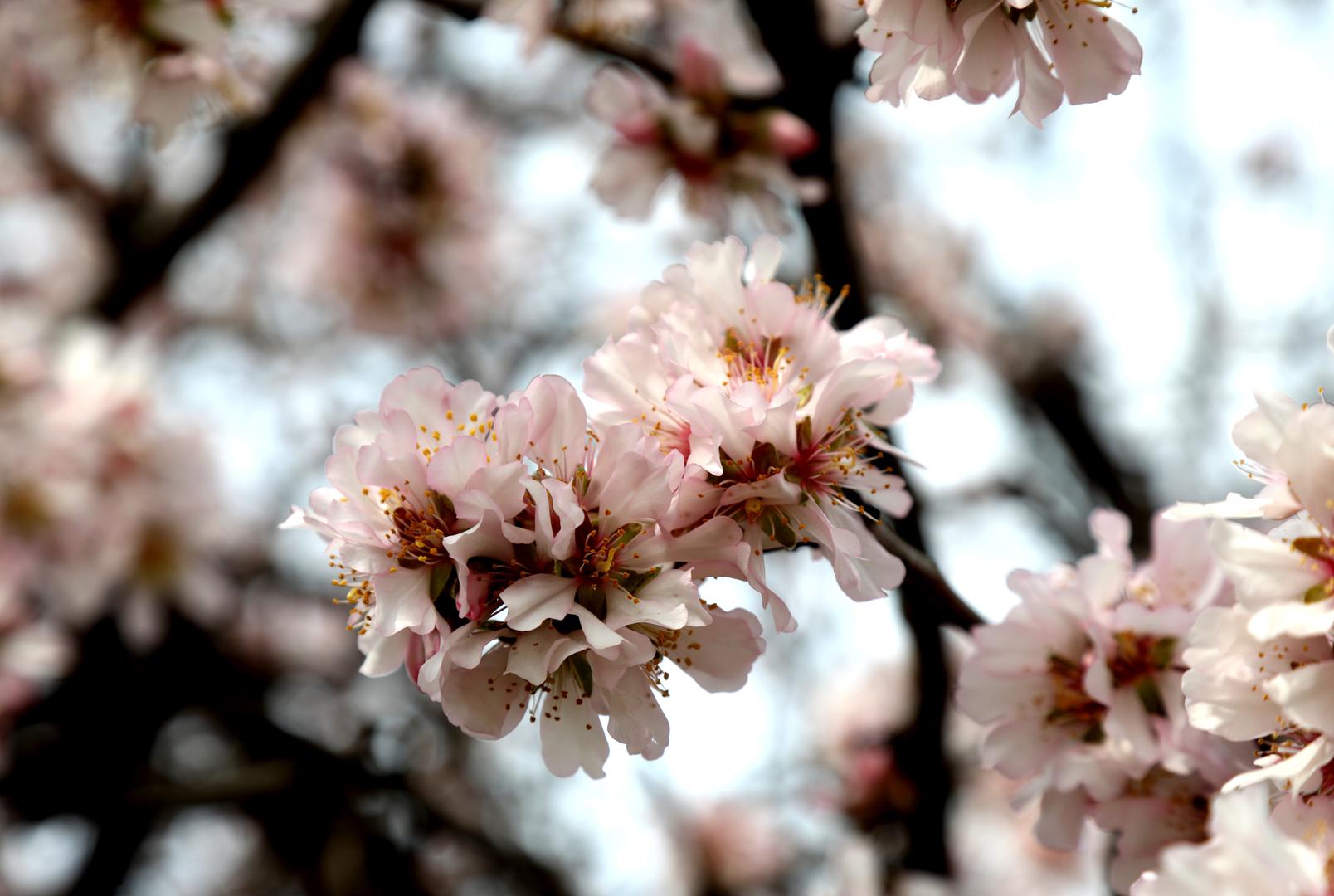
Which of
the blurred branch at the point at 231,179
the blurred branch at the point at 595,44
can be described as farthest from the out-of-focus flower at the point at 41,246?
the blurred branch at the point at 595,44

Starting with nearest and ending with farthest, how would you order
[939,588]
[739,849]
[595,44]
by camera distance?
[939,588]
[595,44]
[739,849]

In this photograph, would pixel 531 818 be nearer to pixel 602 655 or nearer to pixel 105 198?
pixel 105 198

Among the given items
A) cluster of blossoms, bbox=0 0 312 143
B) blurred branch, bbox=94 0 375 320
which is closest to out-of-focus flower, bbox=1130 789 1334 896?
cluster of blossoms, bbox=0 0 312 143

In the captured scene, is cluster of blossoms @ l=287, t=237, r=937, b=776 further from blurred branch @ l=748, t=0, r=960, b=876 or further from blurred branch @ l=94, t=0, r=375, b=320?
blurred branch @ l=94, t=0, r=375, b=320

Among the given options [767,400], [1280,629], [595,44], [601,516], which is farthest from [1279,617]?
[595,44]

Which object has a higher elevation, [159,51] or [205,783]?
[159,51]

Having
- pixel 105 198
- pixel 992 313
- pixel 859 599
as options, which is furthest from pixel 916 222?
pixel 859 599

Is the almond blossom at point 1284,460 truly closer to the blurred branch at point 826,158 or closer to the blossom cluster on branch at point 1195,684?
the blossom cluster on branch at point 1195,684

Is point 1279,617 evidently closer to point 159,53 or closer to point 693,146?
point 693,146
